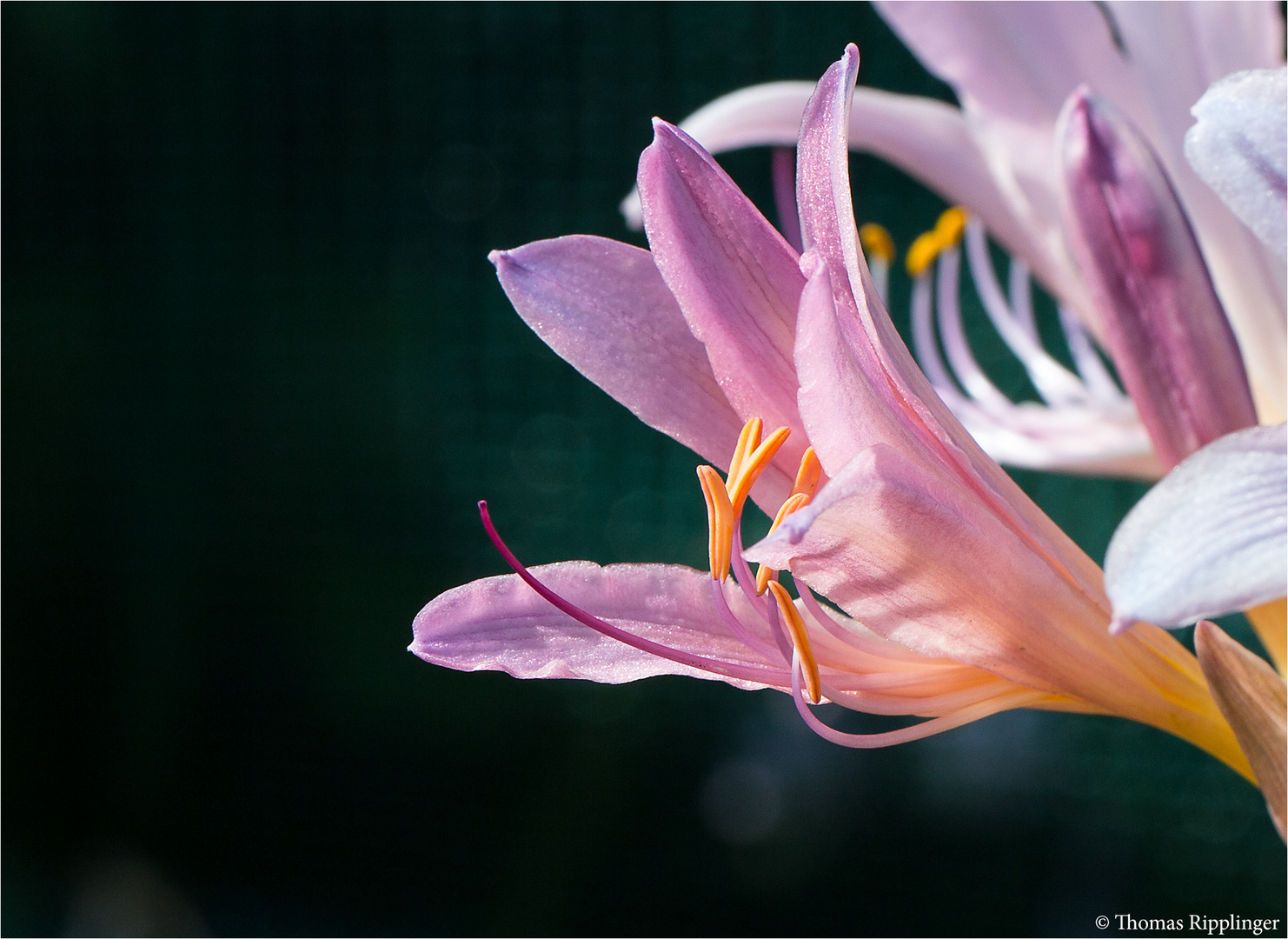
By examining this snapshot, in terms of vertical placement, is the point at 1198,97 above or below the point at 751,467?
above

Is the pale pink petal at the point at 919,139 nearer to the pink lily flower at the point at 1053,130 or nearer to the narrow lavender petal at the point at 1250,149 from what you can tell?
the pink lily flower at the point at 1053,130

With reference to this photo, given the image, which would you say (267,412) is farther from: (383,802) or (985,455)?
(985,455)

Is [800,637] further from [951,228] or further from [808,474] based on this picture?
[951,228]

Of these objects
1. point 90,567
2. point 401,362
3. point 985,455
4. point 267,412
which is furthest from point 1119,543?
point 90,567

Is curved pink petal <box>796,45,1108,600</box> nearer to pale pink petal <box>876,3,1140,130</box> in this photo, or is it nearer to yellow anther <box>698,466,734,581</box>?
yellow anther <box>698,466,734,581</box>

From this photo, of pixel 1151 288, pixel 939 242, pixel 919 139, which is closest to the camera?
pixel 1151 288

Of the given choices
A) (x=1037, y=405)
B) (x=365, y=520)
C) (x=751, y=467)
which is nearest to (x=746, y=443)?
(x=751, y=467)

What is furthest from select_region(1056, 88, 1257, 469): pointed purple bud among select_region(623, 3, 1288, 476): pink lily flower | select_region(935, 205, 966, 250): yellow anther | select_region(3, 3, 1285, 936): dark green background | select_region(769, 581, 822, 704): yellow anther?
select_region(3, 3, 1285, 936): dark green background
